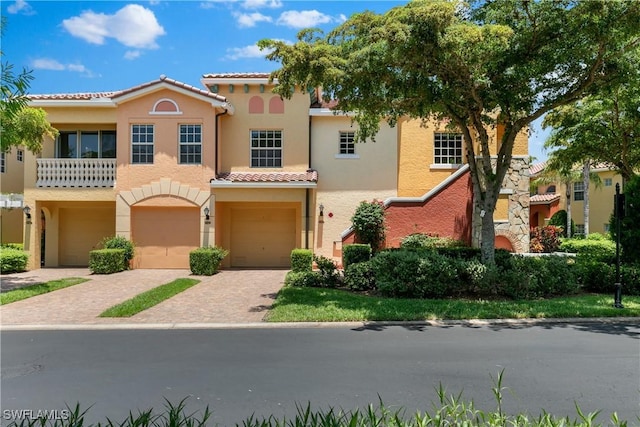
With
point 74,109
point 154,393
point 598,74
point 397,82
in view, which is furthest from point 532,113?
point 74,109

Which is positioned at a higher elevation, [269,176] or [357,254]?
[269,176]

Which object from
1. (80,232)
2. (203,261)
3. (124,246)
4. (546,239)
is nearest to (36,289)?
(124,246)

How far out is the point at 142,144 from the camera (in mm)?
17750

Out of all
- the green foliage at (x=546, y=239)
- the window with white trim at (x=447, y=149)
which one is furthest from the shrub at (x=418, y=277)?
the green foliage at (x=546, y=239)

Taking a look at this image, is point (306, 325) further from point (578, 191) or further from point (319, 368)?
point (578, 191)

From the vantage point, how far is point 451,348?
725cm

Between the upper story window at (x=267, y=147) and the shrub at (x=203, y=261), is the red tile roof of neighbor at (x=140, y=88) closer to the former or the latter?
the upper story window at (x=267, y=147)

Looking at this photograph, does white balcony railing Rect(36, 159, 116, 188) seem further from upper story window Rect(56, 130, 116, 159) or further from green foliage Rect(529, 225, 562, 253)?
green foliage Rect(529, 225, 562, 253)

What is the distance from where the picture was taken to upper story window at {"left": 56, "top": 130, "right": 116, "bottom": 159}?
19.0 m

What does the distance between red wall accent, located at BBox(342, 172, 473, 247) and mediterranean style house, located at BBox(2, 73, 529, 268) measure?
4 centimetres

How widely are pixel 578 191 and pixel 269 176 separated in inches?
1076

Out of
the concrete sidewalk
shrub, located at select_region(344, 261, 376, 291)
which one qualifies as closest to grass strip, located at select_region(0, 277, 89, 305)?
the concrete sidewalk

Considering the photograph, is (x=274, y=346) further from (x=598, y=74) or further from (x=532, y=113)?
(x=598, y=74)

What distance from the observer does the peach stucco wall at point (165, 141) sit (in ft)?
57.8
